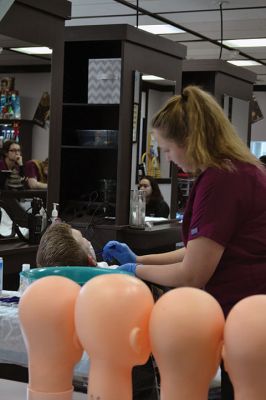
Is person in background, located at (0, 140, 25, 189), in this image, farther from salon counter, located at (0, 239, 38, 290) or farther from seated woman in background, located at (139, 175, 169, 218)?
seated woman in background, located at (139, 175, 169, 218)

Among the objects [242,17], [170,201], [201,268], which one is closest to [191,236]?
[201,268]

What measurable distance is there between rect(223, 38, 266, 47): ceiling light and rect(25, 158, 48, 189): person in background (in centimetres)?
391

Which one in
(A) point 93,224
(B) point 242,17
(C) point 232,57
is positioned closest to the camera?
(A) point 93,224

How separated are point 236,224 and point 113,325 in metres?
0.84

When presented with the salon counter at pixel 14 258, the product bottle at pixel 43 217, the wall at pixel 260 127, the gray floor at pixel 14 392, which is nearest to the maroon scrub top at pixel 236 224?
the gray floor at pixel 14 392

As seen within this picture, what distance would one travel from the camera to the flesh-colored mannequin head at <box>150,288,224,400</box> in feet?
2.60

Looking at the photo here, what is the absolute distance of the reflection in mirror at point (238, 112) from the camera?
617cm

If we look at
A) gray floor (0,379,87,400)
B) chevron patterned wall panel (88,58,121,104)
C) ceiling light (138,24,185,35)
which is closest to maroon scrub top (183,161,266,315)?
gray floor (0,379,87,400)

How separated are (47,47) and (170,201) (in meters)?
1.95

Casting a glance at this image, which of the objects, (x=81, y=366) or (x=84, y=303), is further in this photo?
(x=81, y=366)

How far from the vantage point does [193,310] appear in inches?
31.2

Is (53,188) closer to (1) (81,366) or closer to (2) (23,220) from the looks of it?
(2) (23,220)

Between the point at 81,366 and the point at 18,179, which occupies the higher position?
the point at 18,179

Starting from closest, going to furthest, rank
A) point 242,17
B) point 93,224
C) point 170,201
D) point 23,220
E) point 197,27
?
point 23,220, point 93,224, point 170,201, point 242,17, point 197,27
